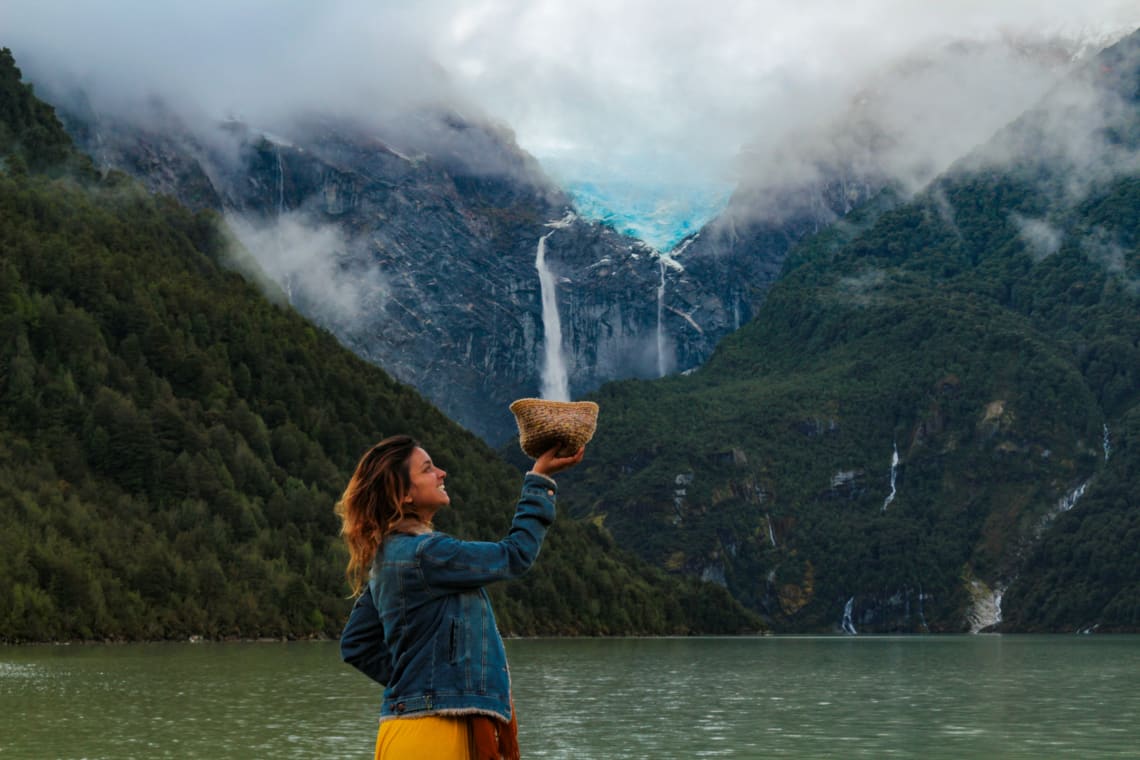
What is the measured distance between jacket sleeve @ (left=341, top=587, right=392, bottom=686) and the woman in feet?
0.63

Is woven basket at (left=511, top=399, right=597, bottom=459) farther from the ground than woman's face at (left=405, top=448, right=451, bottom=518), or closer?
farther from the ground

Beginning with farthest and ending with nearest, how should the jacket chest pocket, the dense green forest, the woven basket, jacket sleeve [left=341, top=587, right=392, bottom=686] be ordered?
the dense green forest, jacket sleeve [left=341, top=587, right=392, bottom=686], the woven basket, the jacket chest pocket

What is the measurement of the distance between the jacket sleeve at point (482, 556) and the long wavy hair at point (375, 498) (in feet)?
1.40

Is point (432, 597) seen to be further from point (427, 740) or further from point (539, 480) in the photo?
point (539, 480)

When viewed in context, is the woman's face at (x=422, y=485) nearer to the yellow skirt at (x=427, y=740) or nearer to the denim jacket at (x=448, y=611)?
the denim jacket at (x=448, y=611)

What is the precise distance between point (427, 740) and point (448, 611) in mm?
814

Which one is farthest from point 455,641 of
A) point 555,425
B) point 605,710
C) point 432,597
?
point 605,710

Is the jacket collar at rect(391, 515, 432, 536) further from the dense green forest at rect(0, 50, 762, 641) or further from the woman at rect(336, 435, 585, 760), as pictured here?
the dense green forest at rect(0, 50, 762, 641)

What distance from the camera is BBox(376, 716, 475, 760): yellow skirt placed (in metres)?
10.3

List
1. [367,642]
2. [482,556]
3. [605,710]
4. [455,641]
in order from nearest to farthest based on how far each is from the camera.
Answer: [482,556]
[455,641]
[367,642]
[605,710]

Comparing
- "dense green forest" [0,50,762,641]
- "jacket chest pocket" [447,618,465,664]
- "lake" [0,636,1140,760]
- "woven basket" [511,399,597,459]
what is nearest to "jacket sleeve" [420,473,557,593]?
"jacket chest pocket" [447,618,465,664]

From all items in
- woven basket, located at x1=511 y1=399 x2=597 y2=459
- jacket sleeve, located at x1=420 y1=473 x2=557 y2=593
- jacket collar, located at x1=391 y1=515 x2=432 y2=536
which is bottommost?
jacket sleeve, located at x1=420 y1=473 x2=557 y2=593

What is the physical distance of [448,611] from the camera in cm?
1048

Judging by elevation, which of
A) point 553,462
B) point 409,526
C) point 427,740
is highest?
point 553,462
